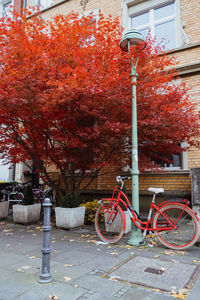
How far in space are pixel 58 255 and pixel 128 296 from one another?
1947 mm

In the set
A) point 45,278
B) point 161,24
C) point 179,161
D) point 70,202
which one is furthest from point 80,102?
point 161,24

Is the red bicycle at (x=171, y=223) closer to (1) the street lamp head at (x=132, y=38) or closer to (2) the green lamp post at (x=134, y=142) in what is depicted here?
(2) the green lamp post at (x=134, y=142)

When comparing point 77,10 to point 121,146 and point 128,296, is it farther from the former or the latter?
point 128,296

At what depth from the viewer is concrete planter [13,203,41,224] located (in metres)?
7.44

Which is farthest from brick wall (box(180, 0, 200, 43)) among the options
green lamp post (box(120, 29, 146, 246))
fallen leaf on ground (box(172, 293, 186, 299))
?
fallen leaf on ground (box(172, 293, 186, 299))

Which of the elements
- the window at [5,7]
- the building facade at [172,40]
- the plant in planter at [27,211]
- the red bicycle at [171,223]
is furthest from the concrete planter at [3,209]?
the window at [5,7]

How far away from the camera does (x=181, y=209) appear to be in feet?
15.5

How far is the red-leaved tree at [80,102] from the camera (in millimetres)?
5652

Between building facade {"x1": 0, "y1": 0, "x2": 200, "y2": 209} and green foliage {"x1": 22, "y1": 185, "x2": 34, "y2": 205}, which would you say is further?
building facade {"x1": 0, "y1": 0, "x2": 200, "y2": 209}

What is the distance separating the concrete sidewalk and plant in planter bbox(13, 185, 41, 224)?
1.84 meters

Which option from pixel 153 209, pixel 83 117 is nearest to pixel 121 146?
pixel 83 117

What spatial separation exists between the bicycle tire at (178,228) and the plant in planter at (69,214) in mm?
2554

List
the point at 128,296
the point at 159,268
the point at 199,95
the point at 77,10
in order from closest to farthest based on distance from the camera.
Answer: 1. the point at 128,296
2. the point at 159,268
3. the point at 199,95
4. the point at 77,10

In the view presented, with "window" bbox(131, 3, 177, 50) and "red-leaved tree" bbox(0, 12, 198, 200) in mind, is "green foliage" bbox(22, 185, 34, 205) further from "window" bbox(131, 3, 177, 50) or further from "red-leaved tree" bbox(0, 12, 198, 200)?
"window" bbox(131, 3, 177, 50)
